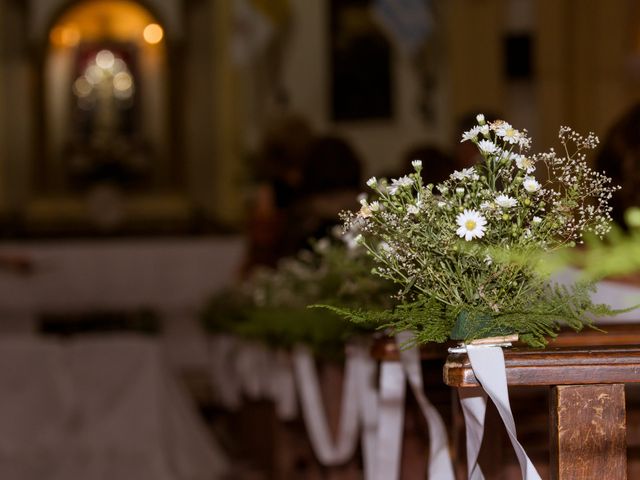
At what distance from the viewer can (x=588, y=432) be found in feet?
7.36

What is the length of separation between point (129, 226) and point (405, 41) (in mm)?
2810

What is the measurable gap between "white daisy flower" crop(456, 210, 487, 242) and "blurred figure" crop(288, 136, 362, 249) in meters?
3.03

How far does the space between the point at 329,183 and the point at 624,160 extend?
6.54 feet

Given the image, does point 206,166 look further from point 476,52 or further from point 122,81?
point 476,52

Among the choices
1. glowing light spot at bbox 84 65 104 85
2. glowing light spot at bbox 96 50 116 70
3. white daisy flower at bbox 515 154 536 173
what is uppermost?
glowing light spot at bbox 96 50 116 70

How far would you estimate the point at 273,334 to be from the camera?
5195mm

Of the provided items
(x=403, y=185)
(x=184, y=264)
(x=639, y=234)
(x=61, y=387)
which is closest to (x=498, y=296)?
(x=403, y=185)

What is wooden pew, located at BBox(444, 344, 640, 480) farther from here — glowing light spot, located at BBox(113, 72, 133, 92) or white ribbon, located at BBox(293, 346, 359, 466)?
glowing light spot, located at BBox(113, 72, 133, 92)

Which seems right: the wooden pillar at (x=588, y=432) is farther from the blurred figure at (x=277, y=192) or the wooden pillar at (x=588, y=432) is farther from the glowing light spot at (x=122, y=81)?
the glowing light spot at (x=122, y=81)

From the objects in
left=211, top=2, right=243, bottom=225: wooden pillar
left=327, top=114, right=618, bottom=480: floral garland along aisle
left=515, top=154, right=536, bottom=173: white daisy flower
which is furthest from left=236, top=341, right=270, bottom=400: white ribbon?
left=211, top=2, right=243, bottom=225: wooden pillar

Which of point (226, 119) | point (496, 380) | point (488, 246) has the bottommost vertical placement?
point (496, 380)

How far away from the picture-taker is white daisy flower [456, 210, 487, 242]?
2.17 metres

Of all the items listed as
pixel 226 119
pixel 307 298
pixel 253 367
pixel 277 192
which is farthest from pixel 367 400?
pixel 226 119

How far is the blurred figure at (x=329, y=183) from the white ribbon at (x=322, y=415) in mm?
607
